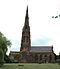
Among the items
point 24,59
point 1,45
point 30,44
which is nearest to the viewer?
point 1,45

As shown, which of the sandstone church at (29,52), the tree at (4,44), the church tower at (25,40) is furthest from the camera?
the church tower at (25,40)

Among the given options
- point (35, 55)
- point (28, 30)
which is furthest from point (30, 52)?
point (28, 30)

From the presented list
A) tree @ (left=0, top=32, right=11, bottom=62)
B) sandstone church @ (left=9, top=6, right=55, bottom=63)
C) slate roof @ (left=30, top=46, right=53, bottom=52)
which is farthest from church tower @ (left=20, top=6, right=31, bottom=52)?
tree @ (left=0, top=32, right=11, bottom=62)

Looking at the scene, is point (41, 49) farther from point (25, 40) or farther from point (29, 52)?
point (25, 40)

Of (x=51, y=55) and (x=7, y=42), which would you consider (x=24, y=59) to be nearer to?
(x=51, y=55)

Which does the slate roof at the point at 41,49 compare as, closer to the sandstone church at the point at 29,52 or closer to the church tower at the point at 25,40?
the sandstone church at the point at 29,52

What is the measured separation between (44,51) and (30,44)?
11.8 meters

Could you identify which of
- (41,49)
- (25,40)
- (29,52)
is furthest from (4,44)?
(41,49)

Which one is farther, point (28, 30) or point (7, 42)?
point (28, 30)

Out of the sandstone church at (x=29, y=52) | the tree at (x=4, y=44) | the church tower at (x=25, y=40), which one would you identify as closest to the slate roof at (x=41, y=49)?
the sandstone church at (x=29, y=52)

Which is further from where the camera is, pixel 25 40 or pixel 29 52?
pixel 29 52

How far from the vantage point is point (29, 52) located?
176m

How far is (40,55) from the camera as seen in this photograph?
7087 inches

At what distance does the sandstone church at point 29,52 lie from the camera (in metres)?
170
